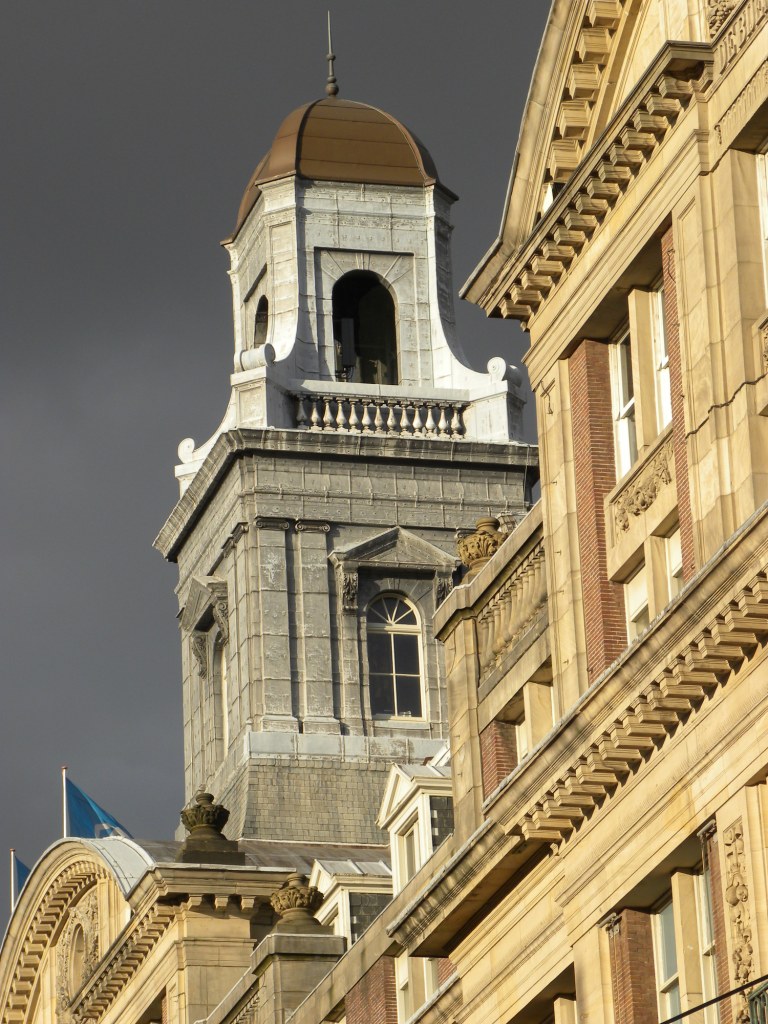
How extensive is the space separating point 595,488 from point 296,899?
18.7 metres

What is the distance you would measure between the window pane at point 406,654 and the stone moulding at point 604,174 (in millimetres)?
29575

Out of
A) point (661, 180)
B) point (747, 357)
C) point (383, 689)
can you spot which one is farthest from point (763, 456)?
point (383, 689)

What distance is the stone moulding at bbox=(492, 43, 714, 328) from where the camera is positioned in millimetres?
34812

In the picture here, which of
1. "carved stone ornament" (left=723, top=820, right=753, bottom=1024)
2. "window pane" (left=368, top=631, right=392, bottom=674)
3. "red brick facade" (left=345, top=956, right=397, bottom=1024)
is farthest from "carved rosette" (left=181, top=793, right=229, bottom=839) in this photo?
"carved stone ornament" (left=723, top=820, right=753, bottom=1024)

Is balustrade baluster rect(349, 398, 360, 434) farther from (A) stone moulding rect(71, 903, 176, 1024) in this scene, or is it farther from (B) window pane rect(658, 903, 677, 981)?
(B) window pane rect(658, 903, 677, 981)

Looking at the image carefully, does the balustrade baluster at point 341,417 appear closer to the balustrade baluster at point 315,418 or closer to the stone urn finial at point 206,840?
the balustrade baluster at point 315,418

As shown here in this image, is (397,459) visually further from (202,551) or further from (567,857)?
(567,857)

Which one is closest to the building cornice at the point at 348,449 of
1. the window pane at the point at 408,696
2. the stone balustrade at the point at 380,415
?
the stone balustrade at the point at 380,415

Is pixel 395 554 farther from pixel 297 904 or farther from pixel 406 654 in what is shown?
pixel 297 904

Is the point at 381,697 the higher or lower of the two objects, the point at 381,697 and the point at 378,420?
the lower

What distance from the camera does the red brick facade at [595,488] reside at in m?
36.7

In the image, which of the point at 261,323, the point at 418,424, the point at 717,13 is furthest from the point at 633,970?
the point at 261,323

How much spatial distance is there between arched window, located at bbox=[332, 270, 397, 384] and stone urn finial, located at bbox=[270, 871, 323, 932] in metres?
19.1

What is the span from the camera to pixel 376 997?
156 feet
